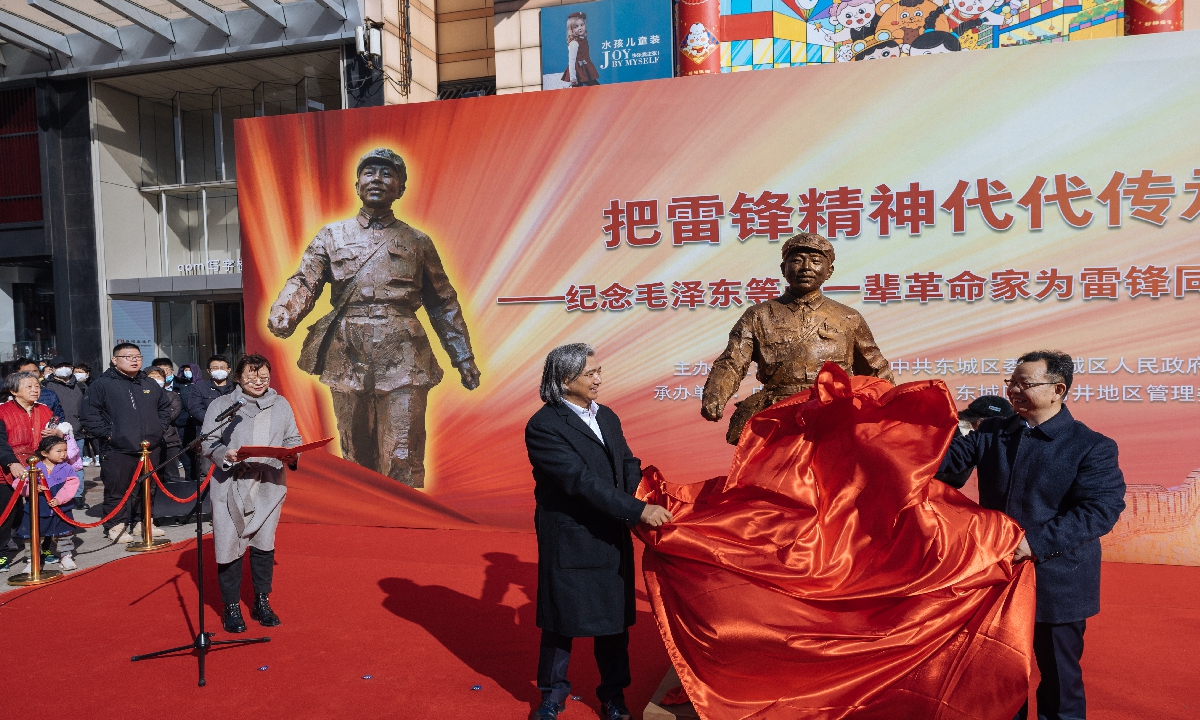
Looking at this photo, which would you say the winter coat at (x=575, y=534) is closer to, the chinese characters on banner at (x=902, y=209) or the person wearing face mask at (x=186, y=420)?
the chinese characters on banner at (x=902, y=209)

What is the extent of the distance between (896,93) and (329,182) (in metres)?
4.55

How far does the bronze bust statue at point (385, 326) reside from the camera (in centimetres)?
700

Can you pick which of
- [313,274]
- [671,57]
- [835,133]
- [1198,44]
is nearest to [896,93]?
[835,133]

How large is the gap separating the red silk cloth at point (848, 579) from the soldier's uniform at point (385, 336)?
4.25 metres

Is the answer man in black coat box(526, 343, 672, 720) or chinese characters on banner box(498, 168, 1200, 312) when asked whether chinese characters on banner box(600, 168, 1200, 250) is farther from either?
A: man in black coat box(526, 343, 672, 720)

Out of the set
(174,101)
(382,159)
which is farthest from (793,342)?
(174,101)

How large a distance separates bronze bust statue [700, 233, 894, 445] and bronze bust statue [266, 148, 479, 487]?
3.42m

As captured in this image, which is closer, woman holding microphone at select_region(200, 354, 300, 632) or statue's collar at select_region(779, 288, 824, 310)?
statue's collar at select_region(779, 288, 824, 310)

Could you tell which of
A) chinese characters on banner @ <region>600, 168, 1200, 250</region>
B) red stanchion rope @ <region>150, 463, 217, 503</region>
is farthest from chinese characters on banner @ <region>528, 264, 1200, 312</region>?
red stanchion rope @ <region>150, 463, 217, 503</region>

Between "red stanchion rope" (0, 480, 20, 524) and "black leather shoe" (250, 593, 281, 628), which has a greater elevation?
"red stanchion rope" (0, 480, 20, 524)

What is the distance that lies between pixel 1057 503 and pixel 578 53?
1118cm

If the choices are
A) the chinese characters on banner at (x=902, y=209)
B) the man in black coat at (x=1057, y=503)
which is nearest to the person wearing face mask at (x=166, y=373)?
the chinese characters on banner at (x=902, y=209)

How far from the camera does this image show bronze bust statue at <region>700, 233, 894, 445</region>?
3.79m

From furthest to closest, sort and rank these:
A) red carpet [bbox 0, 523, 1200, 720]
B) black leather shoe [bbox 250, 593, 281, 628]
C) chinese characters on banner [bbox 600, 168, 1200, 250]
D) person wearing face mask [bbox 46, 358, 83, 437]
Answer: person wearing face mask [bbox 46, 358, 83, 437]
chinese characters on banner [bbox 600, 168, 1200, 250]
black leather shoe [bbox 250, 593, 281, 628]
red carpet [bbox 0, 523, 1200, 720]
